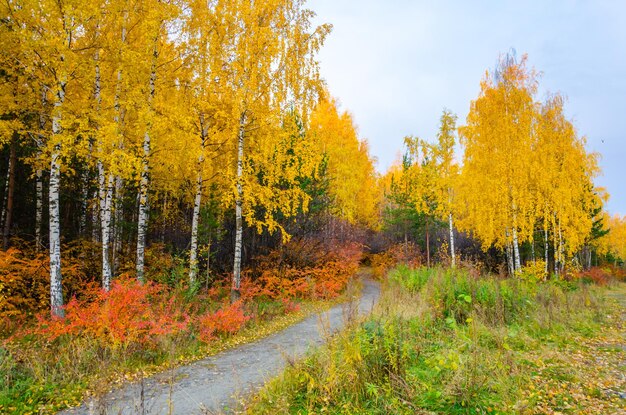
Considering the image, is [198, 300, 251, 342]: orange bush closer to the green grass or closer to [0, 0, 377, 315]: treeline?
[0, 0, 377, 315]: treeline

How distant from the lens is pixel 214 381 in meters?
5.66

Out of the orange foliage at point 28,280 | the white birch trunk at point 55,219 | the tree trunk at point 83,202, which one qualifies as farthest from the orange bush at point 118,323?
the tree trunk at point 83,202

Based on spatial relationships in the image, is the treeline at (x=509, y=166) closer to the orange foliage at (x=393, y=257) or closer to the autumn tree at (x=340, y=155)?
the orange foliage at (x=393, y=257)

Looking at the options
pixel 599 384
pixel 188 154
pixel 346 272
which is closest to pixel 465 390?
pixel 599 384

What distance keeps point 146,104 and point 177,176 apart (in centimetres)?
356

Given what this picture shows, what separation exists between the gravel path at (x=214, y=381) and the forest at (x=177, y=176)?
1.63 feet

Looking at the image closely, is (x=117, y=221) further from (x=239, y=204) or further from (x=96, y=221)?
(x=239, y=204)

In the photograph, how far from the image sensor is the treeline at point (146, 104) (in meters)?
7.66

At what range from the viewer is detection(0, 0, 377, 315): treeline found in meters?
7.66

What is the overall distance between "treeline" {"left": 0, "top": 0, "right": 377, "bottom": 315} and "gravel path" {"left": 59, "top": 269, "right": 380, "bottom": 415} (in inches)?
139

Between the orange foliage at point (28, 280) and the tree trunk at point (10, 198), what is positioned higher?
the tree trunk at point (10, 198)

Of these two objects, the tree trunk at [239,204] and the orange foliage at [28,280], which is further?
the tree trunk at [239,204]

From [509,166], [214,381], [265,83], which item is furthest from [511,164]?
[214,381]

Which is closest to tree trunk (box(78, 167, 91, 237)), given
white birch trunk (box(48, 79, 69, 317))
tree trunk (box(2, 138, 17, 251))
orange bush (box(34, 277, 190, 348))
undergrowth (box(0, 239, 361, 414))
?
tree trunk (box(2, 138, 17, 251))
